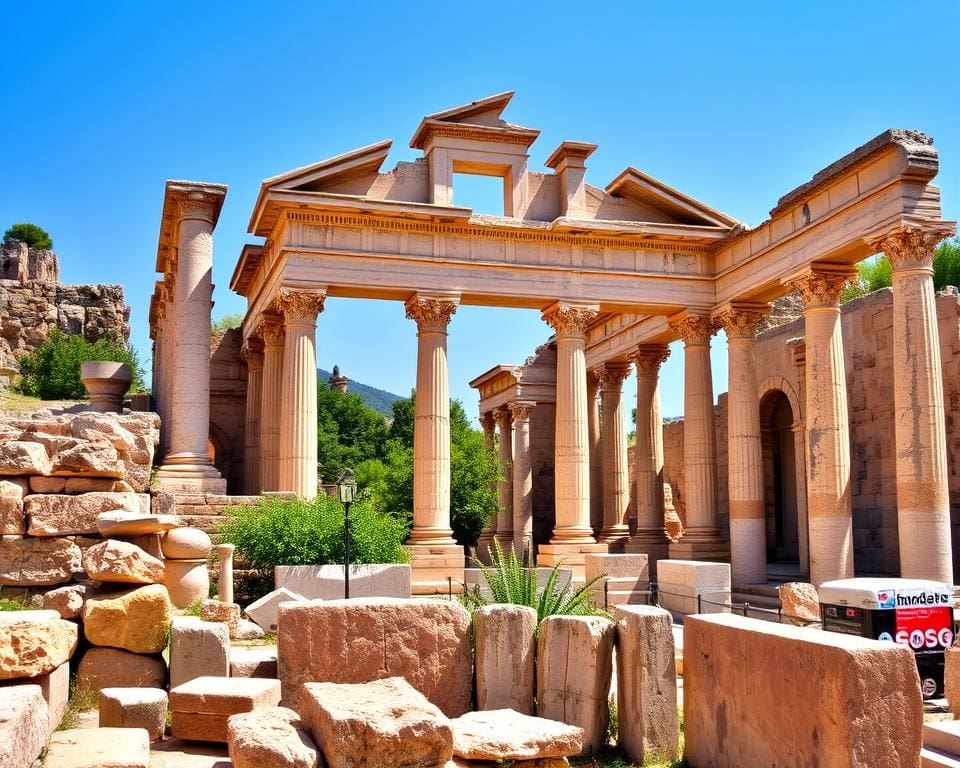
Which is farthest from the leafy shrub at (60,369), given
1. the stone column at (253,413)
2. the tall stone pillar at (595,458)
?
the tall stone pillar at (595,458)

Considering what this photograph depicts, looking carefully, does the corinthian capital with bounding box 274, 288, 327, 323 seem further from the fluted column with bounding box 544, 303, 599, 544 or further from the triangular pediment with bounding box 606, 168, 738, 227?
the triangular pediment with bounding box 606, 168, 738, 227

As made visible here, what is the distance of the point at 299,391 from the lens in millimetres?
21328

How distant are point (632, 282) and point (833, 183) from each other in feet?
18.7

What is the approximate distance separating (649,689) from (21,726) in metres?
4.85

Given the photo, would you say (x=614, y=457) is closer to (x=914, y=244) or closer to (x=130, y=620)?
(x=914, y=244)

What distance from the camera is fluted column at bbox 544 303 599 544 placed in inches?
903

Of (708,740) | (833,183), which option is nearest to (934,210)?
(833,183)

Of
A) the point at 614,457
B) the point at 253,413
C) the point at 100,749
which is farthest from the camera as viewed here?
the point at 614,457

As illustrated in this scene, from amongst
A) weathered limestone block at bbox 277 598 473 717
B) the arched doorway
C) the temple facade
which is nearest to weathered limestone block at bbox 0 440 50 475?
weathered limestone block at bbox 277 598 473 717

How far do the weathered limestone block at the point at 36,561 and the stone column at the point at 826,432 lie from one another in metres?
14.3

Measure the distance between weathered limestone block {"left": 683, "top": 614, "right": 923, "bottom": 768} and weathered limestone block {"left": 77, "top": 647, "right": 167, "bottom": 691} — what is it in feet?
16.6

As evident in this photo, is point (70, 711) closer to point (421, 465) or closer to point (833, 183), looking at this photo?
point (421, 465)

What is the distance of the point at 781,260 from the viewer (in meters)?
21.3

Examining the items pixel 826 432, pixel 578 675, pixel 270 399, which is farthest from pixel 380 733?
pixel 270 399
